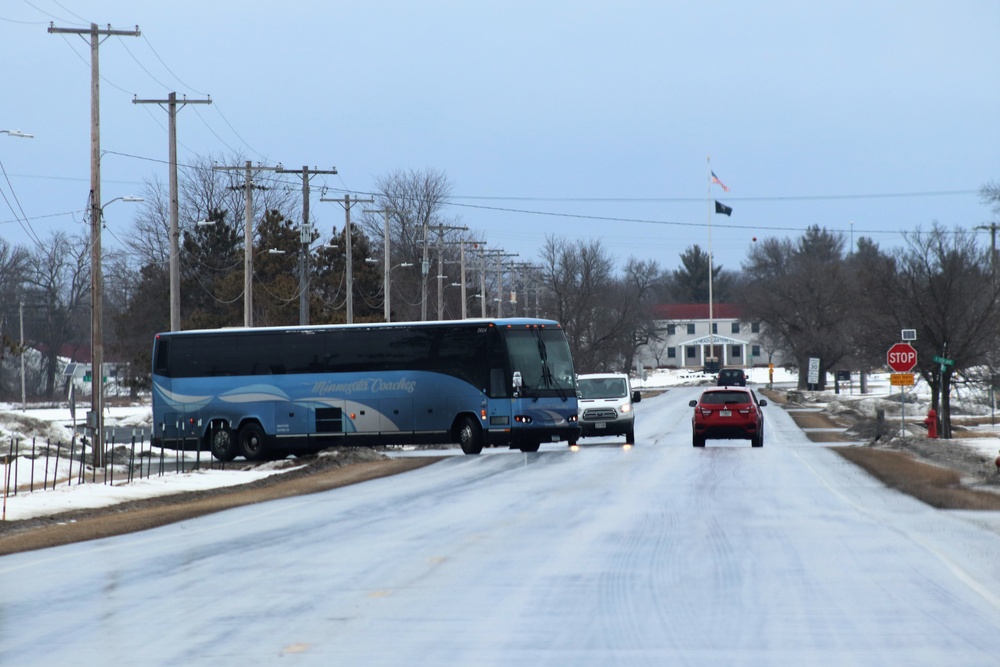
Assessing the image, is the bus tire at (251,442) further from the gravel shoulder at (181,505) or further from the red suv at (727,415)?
the red suv at (727,415)

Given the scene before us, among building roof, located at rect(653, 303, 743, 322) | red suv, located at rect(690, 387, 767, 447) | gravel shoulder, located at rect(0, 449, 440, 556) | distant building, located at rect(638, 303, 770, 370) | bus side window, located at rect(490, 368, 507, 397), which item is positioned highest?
building roof, located at rect(653, 303, 743, 322)

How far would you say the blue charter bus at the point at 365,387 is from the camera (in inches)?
1395

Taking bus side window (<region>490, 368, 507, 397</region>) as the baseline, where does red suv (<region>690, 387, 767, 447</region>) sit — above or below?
below

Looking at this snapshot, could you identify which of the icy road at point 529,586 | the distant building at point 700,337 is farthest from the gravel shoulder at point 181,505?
the distant building at point 700,337

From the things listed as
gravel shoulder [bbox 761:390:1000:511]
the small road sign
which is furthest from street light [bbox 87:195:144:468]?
the small road sign

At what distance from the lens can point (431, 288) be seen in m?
103

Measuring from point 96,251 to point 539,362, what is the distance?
11493 mm

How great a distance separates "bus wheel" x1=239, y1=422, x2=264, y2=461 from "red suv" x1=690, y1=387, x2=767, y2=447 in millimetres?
11579

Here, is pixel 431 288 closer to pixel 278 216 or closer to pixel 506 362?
pixel 278 216

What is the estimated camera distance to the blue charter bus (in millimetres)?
35438

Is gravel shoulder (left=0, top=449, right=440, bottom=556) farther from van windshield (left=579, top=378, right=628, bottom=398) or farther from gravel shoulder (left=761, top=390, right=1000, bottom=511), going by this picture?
gravel shoulder (left=761, top=390, right=1000, bottom=511)

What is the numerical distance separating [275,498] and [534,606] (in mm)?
13154

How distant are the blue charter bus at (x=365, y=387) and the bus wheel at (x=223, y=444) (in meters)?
0.03

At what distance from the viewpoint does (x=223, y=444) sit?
121ft
